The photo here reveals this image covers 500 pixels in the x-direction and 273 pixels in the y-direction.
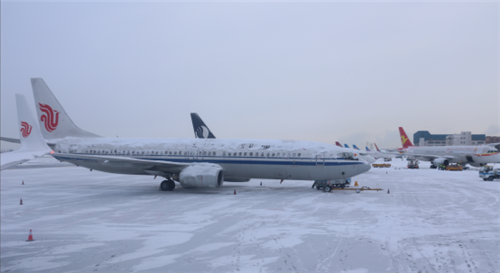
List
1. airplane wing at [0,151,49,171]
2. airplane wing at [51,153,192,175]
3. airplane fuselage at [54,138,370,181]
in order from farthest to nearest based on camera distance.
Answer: airplane wing at [51,153,192,175] < airplane fuselage at [54,138,370,181] < airplane wing at [0,151,49,171]

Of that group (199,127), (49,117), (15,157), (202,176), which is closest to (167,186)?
(202,176)

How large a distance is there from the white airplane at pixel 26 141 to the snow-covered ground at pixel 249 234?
373cm

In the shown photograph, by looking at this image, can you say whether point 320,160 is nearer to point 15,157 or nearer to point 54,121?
point 15,157

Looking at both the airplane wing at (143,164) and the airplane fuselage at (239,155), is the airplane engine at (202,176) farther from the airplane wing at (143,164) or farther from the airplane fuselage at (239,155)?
the airplane fuselage at (239,155)

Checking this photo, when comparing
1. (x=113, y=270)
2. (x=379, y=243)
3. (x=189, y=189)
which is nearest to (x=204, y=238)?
(x=113, y=270)

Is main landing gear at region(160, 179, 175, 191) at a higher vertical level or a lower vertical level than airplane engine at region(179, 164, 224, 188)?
lower

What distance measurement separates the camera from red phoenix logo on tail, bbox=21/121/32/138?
7.04 metres

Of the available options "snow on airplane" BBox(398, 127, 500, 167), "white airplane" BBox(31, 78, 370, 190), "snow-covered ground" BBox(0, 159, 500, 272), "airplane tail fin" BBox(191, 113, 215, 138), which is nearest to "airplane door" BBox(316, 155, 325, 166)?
"white airplane" BBox(31, 78, 370, 190)

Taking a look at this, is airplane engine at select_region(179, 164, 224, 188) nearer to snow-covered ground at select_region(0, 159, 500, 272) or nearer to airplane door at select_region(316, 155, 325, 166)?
snow-covered ground at select_region(0, 159, 500, 272)

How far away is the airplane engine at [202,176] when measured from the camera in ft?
77.6

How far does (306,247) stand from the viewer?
11109 millimetres

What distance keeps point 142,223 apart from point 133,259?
4.68 m

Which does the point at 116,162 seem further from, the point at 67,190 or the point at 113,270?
the point at 113,270

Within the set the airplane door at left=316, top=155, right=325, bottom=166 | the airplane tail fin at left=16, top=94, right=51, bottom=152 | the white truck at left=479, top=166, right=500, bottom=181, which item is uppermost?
the airplane tail fin at left=16, top=94, right=51, bottom=152
